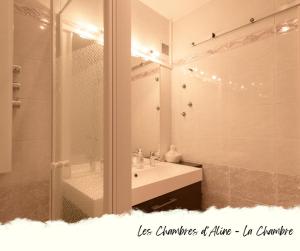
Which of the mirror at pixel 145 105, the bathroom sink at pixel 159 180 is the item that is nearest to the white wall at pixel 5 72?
the bathroom sink at pixel 159 180

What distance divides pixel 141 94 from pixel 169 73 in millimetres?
432

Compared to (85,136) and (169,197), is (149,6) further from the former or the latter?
(169,197)

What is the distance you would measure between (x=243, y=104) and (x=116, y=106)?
1.10m

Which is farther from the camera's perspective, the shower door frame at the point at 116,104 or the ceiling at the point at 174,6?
the ceiling at the point at 174,6

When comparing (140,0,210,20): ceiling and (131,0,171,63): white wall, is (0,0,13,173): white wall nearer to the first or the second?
(131,0,171,63): white wall

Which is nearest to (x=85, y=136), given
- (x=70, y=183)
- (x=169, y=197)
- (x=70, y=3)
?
(x=70, y=183)

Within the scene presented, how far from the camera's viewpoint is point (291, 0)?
3.76 feet

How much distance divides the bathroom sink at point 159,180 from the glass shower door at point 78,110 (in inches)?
13.9

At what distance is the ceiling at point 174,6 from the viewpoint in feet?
5.28

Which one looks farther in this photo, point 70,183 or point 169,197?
point 169,197

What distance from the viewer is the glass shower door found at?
2.11 ft

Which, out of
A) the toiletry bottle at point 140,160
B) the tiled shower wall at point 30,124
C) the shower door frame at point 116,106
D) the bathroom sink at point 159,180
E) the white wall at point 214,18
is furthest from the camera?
the toiletry bottle at point 140,160

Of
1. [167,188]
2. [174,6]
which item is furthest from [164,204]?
[174,6]

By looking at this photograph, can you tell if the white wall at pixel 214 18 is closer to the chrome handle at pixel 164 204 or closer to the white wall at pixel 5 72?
the chrome handle at pixel 164 204
